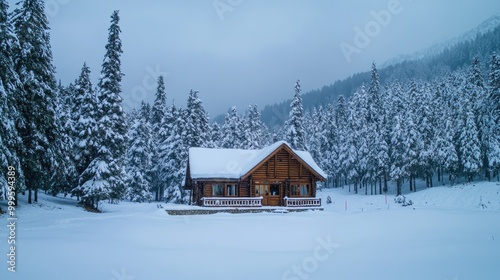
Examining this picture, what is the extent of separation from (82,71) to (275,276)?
29801 millimetres

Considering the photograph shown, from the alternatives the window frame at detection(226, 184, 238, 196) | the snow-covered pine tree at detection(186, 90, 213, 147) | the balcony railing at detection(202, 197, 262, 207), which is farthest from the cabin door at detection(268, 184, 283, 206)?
the snow-covered pine tree at detection(186, 90, 213, 147)

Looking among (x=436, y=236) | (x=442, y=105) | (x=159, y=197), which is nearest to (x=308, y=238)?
(x=436, y=236)

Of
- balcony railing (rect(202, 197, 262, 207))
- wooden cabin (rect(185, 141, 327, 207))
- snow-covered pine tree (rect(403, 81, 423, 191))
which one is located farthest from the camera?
snow-covered pine tree (rect(403, 81, 423, 191))

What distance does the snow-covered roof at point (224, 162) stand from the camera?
31.5 meters

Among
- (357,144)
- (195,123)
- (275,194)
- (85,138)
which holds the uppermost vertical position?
(195,123)

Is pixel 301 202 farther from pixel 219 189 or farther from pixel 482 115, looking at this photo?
pixel 482 115

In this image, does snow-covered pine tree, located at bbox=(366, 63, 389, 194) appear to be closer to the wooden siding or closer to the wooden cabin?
the wooden cabin

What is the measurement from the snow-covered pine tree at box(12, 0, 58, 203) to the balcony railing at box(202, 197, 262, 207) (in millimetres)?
13203

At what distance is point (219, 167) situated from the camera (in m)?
32.9

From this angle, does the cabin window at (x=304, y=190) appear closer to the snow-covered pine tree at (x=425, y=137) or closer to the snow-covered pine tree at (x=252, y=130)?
the snow-covered pine tree at (x=252, y=130)

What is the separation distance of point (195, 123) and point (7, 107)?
1054 inches

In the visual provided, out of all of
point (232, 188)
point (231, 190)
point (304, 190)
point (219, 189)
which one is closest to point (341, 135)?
point (304, 190)

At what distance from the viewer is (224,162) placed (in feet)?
111

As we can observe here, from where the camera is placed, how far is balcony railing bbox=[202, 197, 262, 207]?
3030 centimetres
